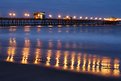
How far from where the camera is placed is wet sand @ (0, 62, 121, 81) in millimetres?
11820

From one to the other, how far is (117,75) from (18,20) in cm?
10693

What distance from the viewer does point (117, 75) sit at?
41.6 feet

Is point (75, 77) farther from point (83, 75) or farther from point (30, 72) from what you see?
point (30, 72)

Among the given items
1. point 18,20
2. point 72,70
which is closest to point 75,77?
point 72,70

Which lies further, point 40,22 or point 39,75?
point 40,22

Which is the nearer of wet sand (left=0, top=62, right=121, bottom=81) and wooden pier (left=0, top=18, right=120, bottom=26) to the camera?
wet sand (left=0, top=62, right=121, bottom=81)

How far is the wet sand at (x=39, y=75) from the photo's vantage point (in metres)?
11.8

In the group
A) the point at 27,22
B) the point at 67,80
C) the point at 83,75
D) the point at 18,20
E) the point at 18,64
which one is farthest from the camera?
the point at 27,22

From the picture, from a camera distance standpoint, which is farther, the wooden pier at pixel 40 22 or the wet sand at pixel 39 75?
the wooden pier at pixel 40 22

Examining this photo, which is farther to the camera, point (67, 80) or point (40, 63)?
point (40, 63)

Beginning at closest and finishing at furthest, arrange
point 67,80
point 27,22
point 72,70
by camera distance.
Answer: point 67,80 < point 72,70 < point 27,22

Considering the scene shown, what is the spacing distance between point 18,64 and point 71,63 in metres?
2.16

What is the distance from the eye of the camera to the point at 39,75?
40.9 ft

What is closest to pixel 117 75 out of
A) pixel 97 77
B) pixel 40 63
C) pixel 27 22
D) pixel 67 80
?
pixel 97 77
